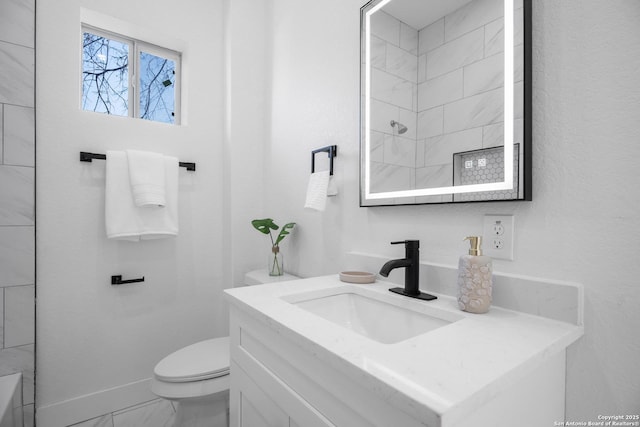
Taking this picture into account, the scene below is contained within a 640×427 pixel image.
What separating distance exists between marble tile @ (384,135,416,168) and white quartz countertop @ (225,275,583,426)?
50 cm

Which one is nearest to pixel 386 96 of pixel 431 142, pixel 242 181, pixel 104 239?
pixel 431 142

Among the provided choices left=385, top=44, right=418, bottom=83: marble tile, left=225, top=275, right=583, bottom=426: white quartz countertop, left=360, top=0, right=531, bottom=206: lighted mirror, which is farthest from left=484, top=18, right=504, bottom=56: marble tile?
left=225, top=275, right=583, bottom=426: white quartz countertop

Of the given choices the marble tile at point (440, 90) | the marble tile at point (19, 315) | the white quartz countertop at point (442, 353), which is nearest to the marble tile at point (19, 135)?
the marble tile at point (19, 315)

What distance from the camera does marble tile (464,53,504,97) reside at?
2.70 ft

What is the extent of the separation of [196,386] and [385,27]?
5.24ft

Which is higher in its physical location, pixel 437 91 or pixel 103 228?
pixel 437 91

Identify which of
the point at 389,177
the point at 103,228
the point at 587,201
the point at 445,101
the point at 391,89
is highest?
the point at 391,89

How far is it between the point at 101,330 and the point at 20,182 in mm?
831

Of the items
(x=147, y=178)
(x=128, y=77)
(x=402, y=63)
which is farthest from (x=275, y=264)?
A: (x=128, y=77)

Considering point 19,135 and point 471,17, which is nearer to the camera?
point 471,17

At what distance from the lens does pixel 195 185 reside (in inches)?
76.6

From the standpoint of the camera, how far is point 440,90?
39.0 inches

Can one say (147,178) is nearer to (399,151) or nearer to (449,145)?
(399,151)

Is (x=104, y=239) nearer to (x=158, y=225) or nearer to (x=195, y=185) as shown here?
(x=158, y=225)
